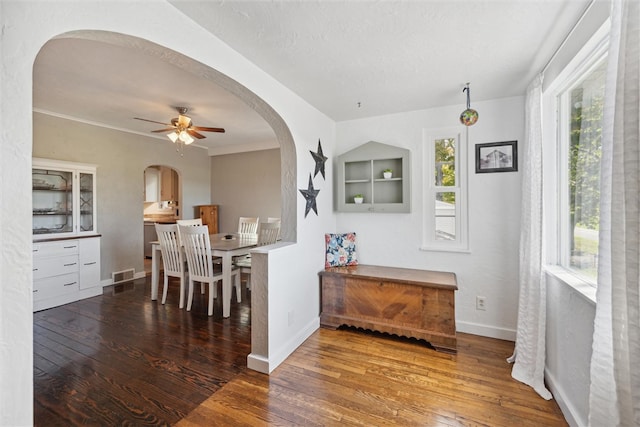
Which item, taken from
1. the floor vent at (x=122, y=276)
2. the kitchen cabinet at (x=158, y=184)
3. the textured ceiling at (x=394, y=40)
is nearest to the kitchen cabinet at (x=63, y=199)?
the floor vent at (x=122, y=276)

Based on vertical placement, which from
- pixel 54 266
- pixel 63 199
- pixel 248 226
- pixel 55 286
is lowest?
pixel 55 286

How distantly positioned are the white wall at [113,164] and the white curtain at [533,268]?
208 inches

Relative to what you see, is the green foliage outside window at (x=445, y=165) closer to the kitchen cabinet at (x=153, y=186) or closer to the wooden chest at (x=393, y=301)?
the wooden chest at (x=393, y=301)

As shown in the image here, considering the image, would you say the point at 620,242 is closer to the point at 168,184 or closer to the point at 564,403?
the point at 564,403

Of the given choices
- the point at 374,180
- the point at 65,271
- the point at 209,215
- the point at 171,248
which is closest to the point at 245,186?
the point at 209,215

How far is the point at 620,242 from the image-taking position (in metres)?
0.94

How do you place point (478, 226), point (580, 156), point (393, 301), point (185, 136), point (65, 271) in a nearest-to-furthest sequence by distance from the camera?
point (580, 156)
point (393, 301)
point (478, 226)
point (185, 136)
point (65, 271)

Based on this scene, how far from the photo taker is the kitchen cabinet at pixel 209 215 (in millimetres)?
5887

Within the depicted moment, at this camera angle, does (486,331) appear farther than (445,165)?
No

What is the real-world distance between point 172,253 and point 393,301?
2700mm

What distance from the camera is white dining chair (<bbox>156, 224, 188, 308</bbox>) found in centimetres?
346

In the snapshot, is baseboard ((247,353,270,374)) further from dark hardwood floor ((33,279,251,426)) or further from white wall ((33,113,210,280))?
white wall ((33,113,210,280))

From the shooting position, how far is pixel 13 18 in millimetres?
892

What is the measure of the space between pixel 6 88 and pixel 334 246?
2686mm
